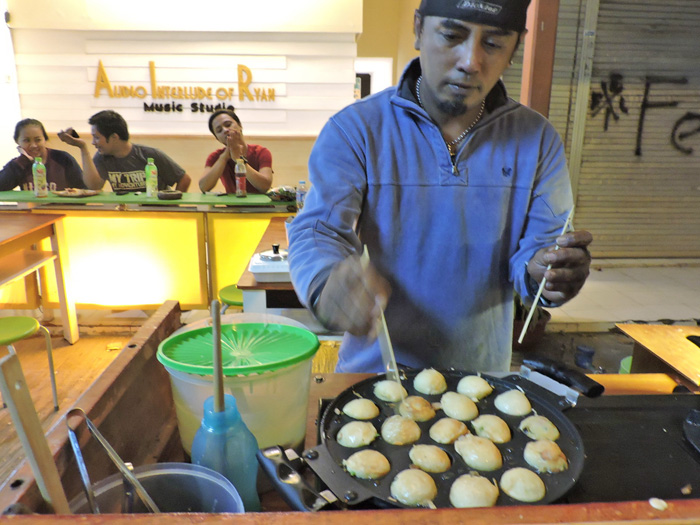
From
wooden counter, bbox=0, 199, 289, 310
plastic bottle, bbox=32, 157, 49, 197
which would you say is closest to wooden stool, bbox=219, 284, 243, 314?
wooden counter, bbox=0, 199, 289, 310

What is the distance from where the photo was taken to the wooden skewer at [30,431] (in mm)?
651

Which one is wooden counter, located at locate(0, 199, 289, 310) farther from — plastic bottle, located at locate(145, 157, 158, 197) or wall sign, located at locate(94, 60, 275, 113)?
wall sign, located at locate(94, 60, 275, 113)

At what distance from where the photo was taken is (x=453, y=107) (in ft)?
4.71

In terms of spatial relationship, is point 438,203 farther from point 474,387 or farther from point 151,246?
point 151,246

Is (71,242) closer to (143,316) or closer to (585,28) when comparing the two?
(143,316)

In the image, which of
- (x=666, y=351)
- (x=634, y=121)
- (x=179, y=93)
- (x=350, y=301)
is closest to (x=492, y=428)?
(x=350, y=301)

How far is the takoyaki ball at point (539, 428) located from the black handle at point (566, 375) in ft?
0.49

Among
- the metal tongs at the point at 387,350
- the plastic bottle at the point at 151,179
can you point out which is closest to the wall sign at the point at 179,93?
the plastic bottle at the point at 151,179

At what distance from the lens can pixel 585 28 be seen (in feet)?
17.8

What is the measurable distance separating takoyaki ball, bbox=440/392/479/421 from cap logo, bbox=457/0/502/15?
3.11 feet

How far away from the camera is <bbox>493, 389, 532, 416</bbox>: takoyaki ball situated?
45.3 inches

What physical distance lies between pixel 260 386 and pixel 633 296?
530 centimetres

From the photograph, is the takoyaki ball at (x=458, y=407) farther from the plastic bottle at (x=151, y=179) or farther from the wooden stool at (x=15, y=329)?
the plastic bottle at (x=151, y=179)

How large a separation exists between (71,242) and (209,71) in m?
2.87
